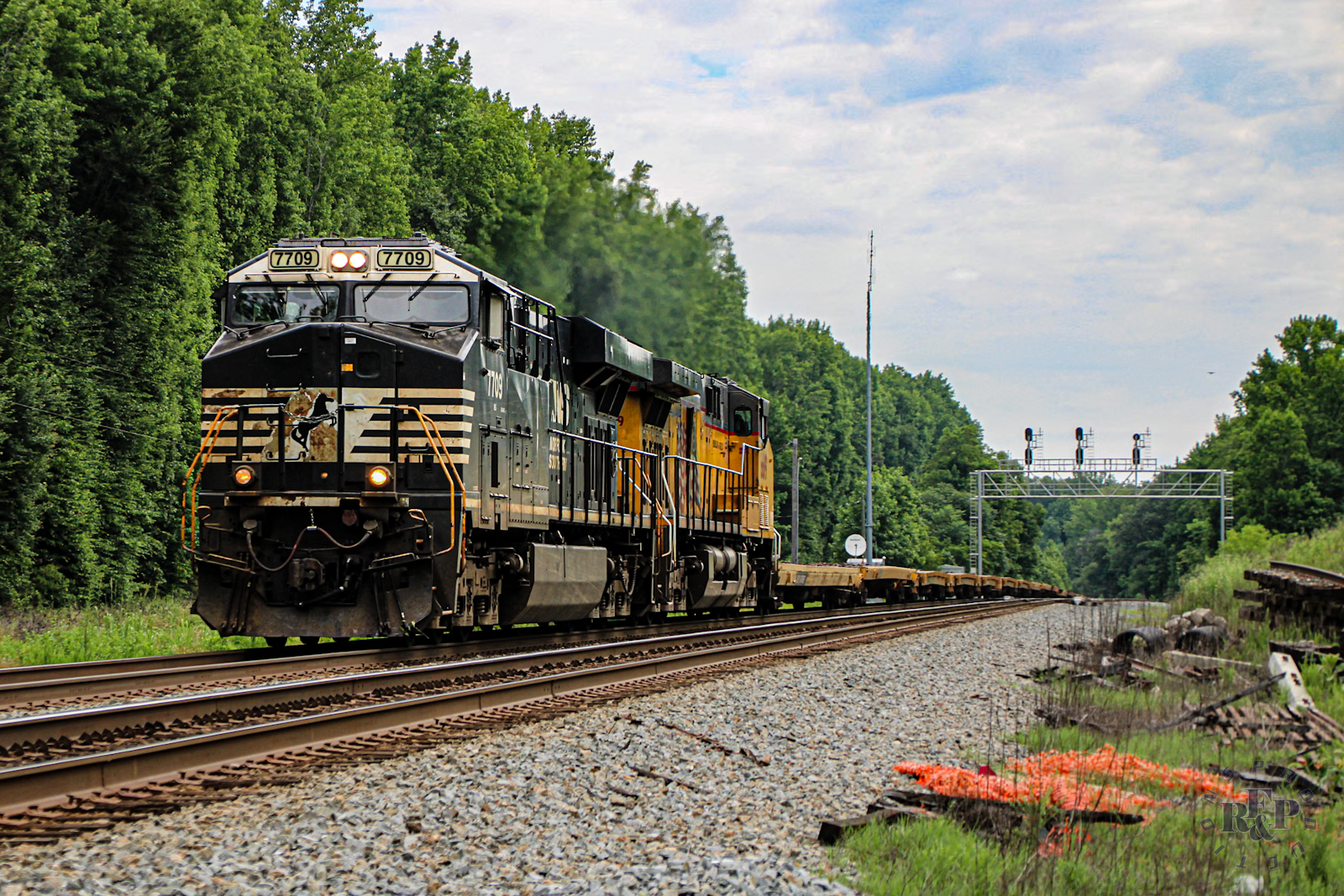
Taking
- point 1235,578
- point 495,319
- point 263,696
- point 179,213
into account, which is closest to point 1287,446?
point 1235,578

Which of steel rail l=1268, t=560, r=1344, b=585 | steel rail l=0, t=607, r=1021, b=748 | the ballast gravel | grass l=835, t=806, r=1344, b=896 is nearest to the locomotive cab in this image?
steel rail l=0, t=607, r=1021, b=748

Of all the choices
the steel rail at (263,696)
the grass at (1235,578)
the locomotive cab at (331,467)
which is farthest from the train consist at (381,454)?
the grass at (1235,578)

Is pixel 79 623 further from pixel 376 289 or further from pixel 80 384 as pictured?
pixel 80 384

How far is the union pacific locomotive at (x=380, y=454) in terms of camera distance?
11.4 m

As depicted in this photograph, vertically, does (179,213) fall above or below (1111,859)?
above

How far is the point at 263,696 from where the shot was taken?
8.42m

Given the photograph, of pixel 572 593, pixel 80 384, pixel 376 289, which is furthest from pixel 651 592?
pixel 80 384

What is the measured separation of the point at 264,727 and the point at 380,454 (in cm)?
510

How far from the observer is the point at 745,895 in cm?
439

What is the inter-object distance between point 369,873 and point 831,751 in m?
3.72

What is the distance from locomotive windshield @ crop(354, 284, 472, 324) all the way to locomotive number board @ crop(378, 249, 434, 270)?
172 millimetres

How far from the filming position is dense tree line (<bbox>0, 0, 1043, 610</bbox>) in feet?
83.1

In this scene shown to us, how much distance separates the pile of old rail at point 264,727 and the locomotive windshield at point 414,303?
3419 millimetres

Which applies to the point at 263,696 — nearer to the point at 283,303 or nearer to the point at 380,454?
the point at 380,454
